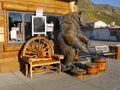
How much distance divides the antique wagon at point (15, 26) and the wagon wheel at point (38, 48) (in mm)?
440

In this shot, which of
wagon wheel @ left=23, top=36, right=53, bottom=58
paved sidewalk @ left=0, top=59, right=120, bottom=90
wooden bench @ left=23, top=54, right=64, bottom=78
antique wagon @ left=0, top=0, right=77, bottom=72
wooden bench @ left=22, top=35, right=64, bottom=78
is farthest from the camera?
wagon wheel @ left=23, top=36, right=53, bottom=58

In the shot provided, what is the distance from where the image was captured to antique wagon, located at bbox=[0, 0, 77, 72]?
8.88m

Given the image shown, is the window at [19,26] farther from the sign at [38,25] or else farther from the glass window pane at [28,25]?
the sign at [38,25]

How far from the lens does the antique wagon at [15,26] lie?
349 inches

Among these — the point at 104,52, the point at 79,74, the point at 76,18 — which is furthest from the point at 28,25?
the point at 104,52

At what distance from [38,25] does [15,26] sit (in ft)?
3.14

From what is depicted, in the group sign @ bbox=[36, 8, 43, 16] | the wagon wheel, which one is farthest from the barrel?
sign @ bbox=[36, 8, 43, 16]

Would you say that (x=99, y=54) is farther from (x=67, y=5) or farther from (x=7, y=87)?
(x=7, y=87)

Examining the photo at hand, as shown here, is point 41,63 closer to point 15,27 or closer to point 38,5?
point 15,27

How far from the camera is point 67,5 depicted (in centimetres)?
1094

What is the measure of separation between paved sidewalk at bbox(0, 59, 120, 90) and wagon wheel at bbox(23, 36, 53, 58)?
74 cm

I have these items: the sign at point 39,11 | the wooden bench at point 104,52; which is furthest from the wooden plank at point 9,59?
the wooden bench at point 104,52

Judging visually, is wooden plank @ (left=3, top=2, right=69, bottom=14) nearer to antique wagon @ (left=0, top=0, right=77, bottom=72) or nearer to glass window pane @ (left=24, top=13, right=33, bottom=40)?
antique wagon @ (left=0, top=0, right=77, bottom=72)

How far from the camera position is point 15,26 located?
9281mm
